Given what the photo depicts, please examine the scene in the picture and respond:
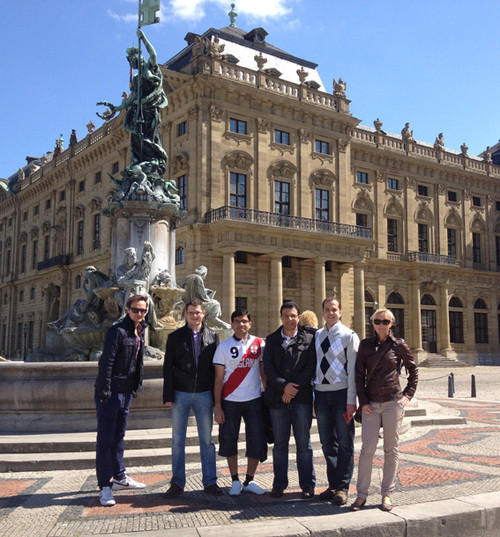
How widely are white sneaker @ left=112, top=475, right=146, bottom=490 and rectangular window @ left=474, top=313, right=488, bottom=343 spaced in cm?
4717

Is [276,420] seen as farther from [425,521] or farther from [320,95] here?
[320,95]

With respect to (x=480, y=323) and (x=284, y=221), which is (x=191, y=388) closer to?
(x=284, y=221)

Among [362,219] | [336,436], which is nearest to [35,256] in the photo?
[362,219]

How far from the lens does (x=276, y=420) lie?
19.2 feet

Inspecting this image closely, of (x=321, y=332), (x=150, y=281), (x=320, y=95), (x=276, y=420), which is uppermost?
(x=320, y=95)

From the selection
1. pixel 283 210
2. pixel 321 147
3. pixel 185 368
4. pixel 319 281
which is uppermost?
pixel 321 147

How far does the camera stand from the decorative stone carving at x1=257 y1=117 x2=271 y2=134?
37.0 m

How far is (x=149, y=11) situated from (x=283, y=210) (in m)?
24.4

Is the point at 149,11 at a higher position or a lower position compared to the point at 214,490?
higher

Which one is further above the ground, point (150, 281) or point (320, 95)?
point (320, 95)

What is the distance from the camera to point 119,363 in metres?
5.82

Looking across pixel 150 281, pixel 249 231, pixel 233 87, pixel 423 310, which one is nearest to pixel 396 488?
pixel 150 281

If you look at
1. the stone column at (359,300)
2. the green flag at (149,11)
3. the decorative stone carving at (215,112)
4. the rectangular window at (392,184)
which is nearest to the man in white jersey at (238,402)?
the green flag at (149,11)

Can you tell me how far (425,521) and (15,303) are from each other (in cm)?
5935
